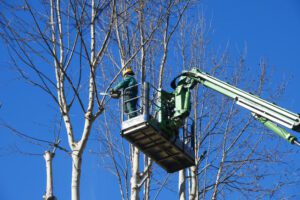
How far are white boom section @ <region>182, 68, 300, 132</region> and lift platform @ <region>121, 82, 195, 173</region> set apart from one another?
860 millimetres

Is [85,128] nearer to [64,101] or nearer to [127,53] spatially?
[64,101]

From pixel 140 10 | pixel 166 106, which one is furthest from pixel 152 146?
pixel 140 10

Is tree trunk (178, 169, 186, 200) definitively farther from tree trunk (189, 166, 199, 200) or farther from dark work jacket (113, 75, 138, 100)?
dark work jacket (113, 75, 138, 100)

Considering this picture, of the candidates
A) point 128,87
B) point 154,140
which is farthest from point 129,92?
point 154,140

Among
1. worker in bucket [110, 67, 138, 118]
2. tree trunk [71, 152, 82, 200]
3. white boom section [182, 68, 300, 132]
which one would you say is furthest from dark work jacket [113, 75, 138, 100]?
tree trunk [71, 152, 82, 200]

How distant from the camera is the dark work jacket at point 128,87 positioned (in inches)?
433

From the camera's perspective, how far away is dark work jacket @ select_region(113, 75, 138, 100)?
11.0 metres

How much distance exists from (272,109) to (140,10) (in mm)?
3175

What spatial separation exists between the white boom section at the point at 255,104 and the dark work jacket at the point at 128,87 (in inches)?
37.4

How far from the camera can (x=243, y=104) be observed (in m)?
10.6

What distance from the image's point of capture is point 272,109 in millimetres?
10219

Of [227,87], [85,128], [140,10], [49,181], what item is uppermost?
[140,10]

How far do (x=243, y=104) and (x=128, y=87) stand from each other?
1.79 metres

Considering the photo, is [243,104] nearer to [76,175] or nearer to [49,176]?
[76,175]
